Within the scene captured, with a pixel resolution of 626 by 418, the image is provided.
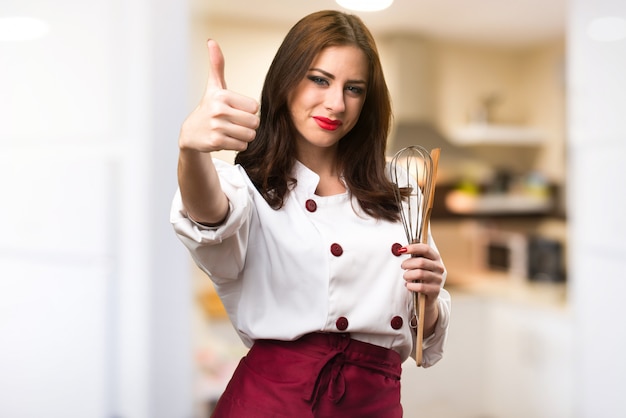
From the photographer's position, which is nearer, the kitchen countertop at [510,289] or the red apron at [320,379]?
the red apron at [320,379]

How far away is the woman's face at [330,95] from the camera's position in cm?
58

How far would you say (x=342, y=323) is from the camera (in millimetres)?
601

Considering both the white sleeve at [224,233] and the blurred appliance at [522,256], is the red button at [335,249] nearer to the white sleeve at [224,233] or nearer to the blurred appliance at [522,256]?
the white sleeve at [224,233]

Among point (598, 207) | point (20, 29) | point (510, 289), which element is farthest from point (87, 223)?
point (510, 289)

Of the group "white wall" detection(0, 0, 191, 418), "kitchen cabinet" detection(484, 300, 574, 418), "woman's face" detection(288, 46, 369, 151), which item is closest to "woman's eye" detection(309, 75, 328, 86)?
"woman's face" detection(288, 46, 369, 151)

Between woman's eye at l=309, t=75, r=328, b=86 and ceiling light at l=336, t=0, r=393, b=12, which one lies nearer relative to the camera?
woman's eye at l=309, t=75, r=328, b=86

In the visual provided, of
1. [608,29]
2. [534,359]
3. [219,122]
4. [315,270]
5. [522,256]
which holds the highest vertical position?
[608,29]

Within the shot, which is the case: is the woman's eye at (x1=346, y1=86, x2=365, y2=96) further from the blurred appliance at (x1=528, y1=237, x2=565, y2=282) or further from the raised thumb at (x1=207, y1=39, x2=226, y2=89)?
the blurred appliance at (x1=528, y1=237, x2=565, y2=282)

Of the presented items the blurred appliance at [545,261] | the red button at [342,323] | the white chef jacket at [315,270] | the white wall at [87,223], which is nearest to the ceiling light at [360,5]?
the white chef jacket at [315,270]

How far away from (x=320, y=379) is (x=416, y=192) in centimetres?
21

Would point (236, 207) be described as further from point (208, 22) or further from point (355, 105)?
point (208, 22)

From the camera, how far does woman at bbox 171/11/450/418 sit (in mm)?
584

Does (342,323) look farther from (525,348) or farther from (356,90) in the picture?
(525,348)

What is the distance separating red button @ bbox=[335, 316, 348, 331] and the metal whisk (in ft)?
0.22
